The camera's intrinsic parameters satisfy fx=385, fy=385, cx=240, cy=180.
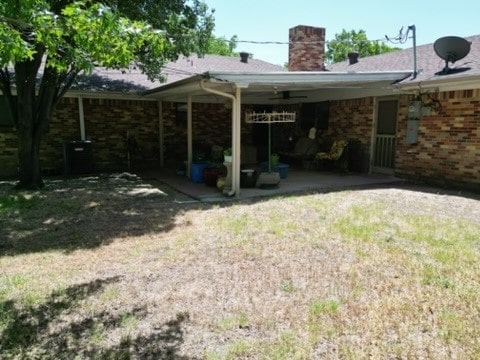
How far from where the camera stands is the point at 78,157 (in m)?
10.3

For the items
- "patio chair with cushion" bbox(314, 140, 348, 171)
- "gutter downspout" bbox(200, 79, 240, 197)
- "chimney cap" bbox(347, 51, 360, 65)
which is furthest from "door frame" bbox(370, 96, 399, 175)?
"gutter downspout" bbox(200, 79, 240, 197)

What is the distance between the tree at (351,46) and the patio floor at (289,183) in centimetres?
3112

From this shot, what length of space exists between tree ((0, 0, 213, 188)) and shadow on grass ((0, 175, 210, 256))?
43.1 inches

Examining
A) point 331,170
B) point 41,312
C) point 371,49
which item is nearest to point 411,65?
point 331,170

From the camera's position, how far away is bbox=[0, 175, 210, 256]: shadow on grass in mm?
5020

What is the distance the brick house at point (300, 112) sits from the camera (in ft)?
26.0

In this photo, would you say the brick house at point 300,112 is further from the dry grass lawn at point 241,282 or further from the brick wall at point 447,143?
the dry grass lawn at point 241,282

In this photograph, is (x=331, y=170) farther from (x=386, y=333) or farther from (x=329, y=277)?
(x=386, y=333)

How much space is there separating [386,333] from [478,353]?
573mm

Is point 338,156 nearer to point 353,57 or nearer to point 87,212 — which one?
point 353,57

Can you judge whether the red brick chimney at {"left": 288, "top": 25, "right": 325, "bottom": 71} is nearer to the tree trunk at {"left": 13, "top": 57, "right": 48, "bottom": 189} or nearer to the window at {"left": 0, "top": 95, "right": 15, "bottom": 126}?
the tree trunk at {"left": 13, "top": 57, "right": 48, "bottom": 189}

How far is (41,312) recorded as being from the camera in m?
3.18

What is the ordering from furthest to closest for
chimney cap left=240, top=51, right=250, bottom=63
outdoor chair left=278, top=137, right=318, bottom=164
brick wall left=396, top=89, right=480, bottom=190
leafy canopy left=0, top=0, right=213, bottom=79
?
chimney cap left=240, top=51, right=250, bottom=63
outdoor chair left=278, top=137, right=318, bottom=164
brick wall left=396, top=89, right=480, bottom=190
leafy canopy left=0, top=0, right=213, bottom=79

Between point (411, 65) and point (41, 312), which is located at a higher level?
point (411, 65)
